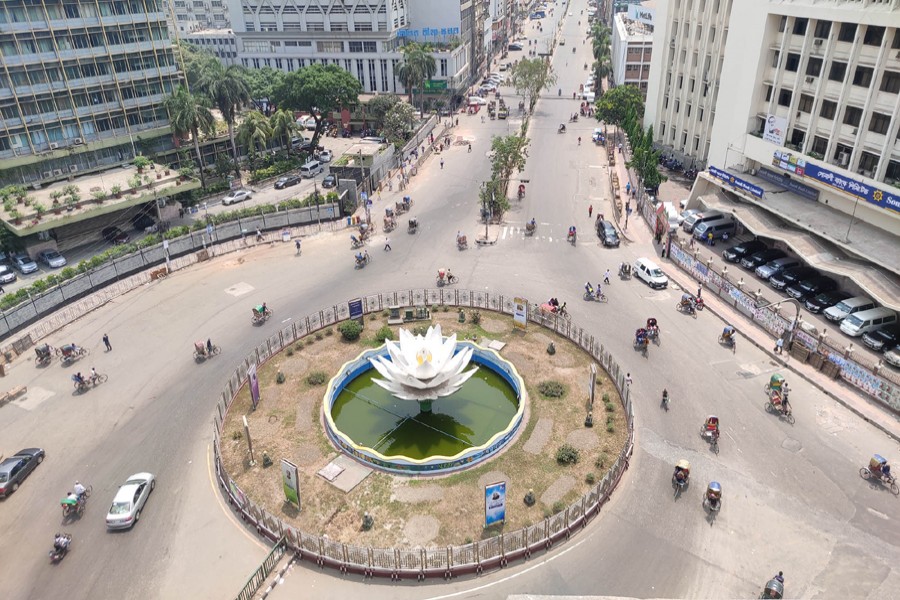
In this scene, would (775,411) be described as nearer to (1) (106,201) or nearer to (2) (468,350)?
(2) (468,350)

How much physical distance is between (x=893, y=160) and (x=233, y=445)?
5432 cm

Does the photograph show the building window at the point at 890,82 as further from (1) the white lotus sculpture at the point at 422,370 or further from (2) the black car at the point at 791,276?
(1) the white lotus sculpture at the point at 422,370

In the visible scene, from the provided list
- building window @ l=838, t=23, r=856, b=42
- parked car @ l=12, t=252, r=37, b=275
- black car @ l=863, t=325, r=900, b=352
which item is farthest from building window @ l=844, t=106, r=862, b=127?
parked car @ l=12, t=252, r=37, b=275

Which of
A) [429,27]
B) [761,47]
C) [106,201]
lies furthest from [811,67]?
[429,27]

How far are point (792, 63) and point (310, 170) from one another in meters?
61.6

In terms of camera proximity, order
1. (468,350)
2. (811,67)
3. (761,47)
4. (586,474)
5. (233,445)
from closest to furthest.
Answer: (586,474)
(233,445)
(468,350)
(811,67)
(761,47)

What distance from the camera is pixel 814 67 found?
185 feet

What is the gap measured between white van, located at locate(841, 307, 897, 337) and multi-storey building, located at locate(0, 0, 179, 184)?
262 feet

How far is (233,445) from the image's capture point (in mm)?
37312

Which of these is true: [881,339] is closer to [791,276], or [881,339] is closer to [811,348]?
[811,348]

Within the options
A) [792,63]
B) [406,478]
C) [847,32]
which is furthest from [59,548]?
[792,63]

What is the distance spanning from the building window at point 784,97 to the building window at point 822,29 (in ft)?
17.9

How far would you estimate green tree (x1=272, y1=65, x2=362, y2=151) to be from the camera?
9675 cm

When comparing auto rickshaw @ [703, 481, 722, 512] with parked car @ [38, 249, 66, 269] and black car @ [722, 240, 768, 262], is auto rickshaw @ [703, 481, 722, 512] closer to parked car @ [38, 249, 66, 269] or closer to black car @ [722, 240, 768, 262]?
black car @ [722, 240, 768, 262]
